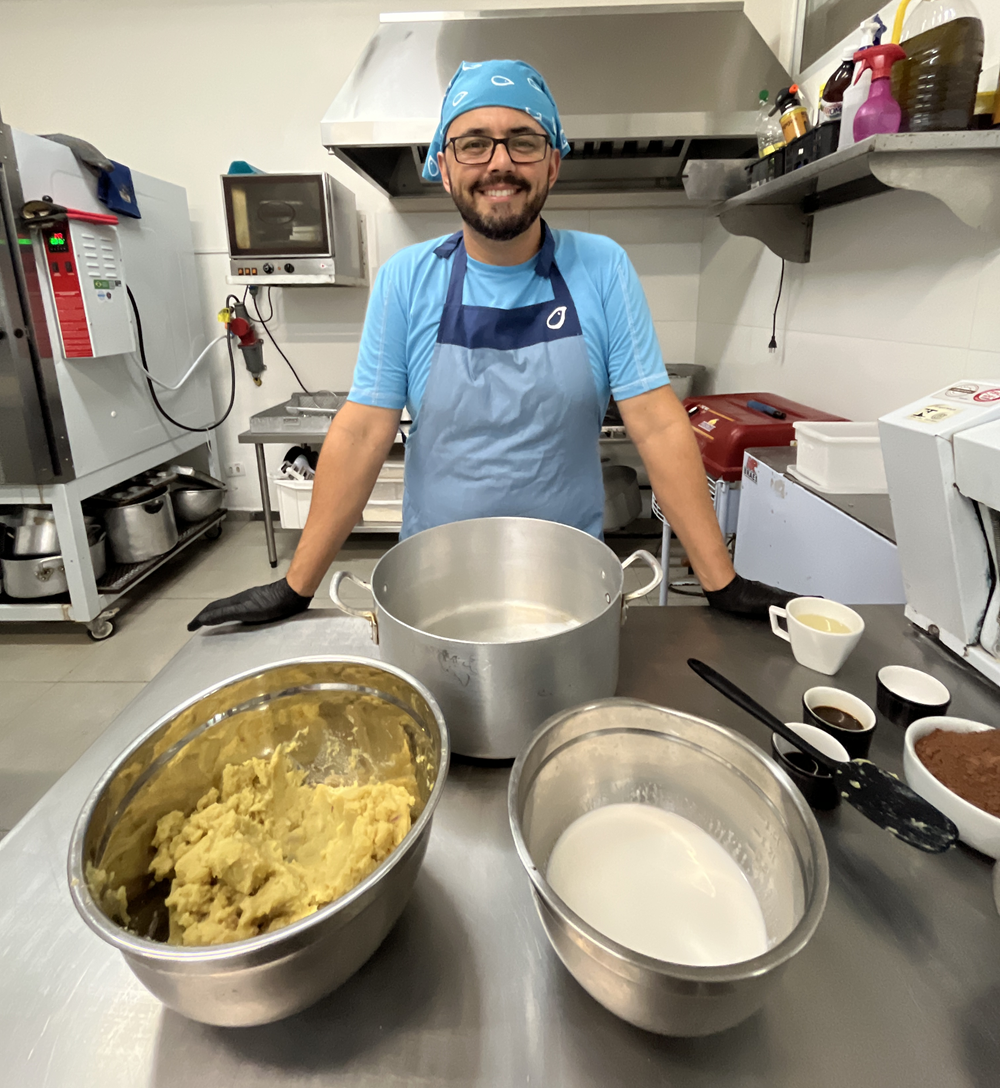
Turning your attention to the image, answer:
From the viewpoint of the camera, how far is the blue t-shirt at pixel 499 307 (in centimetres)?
127

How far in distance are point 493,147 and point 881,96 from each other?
35.4 inches

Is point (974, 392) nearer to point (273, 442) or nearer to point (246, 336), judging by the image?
point (273, 442)

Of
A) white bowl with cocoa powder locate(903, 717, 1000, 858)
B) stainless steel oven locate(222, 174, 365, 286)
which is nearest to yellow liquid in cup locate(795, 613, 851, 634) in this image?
white bowl with cocoa powder locate(903, 717, 1000, 858)

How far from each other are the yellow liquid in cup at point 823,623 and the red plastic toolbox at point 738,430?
132 centimetres

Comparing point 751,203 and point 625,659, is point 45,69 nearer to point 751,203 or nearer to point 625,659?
A: point 751,203

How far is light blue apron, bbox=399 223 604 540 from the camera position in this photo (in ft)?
4.29

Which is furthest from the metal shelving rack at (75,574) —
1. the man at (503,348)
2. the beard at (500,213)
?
the beard at (500,213)

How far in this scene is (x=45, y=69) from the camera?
3270 mm

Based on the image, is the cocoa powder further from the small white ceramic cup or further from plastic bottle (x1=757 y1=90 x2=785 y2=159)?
plastic bottle (x1=757 y1=90 x2=785 y2=159)

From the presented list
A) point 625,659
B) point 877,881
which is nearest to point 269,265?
point 625,659

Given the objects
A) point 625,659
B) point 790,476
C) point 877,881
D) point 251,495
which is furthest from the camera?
point 251,495

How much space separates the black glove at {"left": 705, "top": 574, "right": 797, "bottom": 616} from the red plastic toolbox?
1249 mm

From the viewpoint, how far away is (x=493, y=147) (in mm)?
1202

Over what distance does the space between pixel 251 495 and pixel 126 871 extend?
3640 mm
